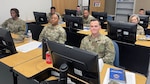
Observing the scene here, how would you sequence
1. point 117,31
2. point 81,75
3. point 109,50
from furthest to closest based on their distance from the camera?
1. point 117,31
2. point 109,50
3. point 81,75

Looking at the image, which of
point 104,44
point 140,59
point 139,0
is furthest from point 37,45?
point 139,0

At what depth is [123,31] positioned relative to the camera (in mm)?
2559

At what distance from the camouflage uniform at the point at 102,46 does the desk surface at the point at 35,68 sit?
284mm

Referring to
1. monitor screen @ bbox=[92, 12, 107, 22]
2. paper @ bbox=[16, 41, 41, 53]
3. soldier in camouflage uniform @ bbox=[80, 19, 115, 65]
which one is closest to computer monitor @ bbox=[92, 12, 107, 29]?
monitor screen @ bbox=[92, 12, 107, 22]

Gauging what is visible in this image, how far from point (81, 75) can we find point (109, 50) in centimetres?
91

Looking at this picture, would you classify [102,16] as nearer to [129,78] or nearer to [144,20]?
[144,20]

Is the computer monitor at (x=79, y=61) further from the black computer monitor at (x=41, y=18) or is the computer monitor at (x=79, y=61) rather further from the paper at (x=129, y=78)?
the black computer monitor at (x=41, y=18)

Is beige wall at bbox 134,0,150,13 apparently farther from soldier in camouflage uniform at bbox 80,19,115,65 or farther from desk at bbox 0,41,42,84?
desk at bbox 0,41,42,84

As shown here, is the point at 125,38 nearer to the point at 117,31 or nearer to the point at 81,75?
the point at 117,31

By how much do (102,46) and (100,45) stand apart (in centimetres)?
3

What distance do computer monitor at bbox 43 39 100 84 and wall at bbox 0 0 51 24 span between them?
3.93 metres

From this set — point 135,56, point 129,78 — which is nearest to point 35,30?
point 135,56

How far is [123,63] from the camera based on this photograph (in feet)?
9.29

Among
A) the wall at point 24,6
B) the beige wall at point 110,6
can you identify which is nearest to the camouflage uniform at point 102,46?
the wall at point 24,6
